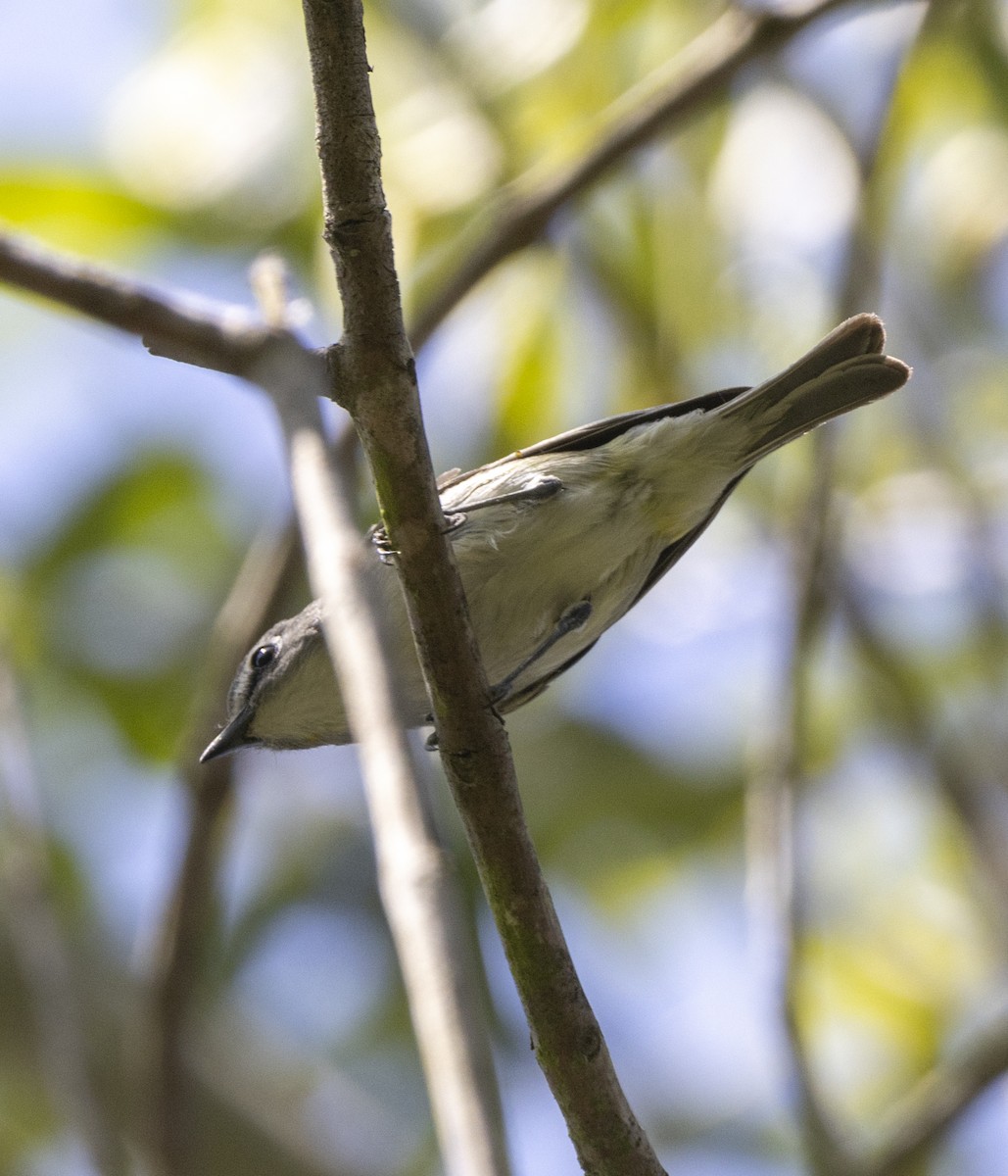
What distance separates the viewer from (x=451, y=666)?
244cm

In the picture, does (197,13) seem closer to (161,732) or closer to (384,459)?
(161,732)

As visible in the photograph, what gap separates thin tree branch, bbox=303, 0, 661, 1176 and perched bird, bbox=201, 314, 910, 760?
1.19 metres

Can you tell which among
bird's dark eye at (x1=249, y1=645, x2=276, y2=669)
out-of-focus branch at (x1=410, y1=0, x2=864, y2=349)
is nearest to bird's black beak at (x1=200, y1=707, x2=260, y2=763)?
bird's dark eye at (x1=249, y1=645, x2=276, y2=669)

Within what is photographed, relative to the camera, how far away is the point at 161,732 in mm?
7102

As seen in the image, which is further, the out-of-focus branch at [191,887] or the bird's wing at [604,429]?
the out-of-focus branch at [191,887]

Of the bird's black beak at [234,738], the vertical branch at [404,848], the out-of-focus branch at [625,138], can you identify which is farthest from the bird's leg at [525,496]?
the vertical branch at [404,848]

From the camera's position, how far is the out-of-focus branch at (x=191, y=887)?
4492mm

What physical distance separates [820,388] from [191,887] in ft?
7.83

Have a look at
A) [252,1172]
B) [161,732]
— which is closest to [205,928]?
[252,1172]

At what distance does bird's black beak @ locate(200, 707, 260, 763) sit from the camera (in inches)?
164

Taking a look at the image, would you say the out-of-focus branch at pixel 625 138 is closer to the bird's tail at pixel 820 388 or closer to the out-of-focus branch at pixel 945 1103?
the bird's tail at pixel 820 388

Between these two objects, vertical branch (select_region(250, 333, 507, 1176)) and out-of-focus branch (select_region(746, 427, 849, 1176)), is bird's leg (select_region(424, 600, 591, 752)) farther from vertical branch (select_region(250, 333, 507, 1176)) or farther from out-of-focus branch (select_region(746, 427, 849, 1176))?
vertical branch (select_region(250, 333, 507, 1176))

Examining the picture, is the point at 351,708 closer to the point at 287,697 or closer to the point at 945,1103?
the point at 287,697

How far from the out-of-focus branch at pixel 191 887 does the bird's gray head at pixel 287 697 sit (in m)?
0.20
